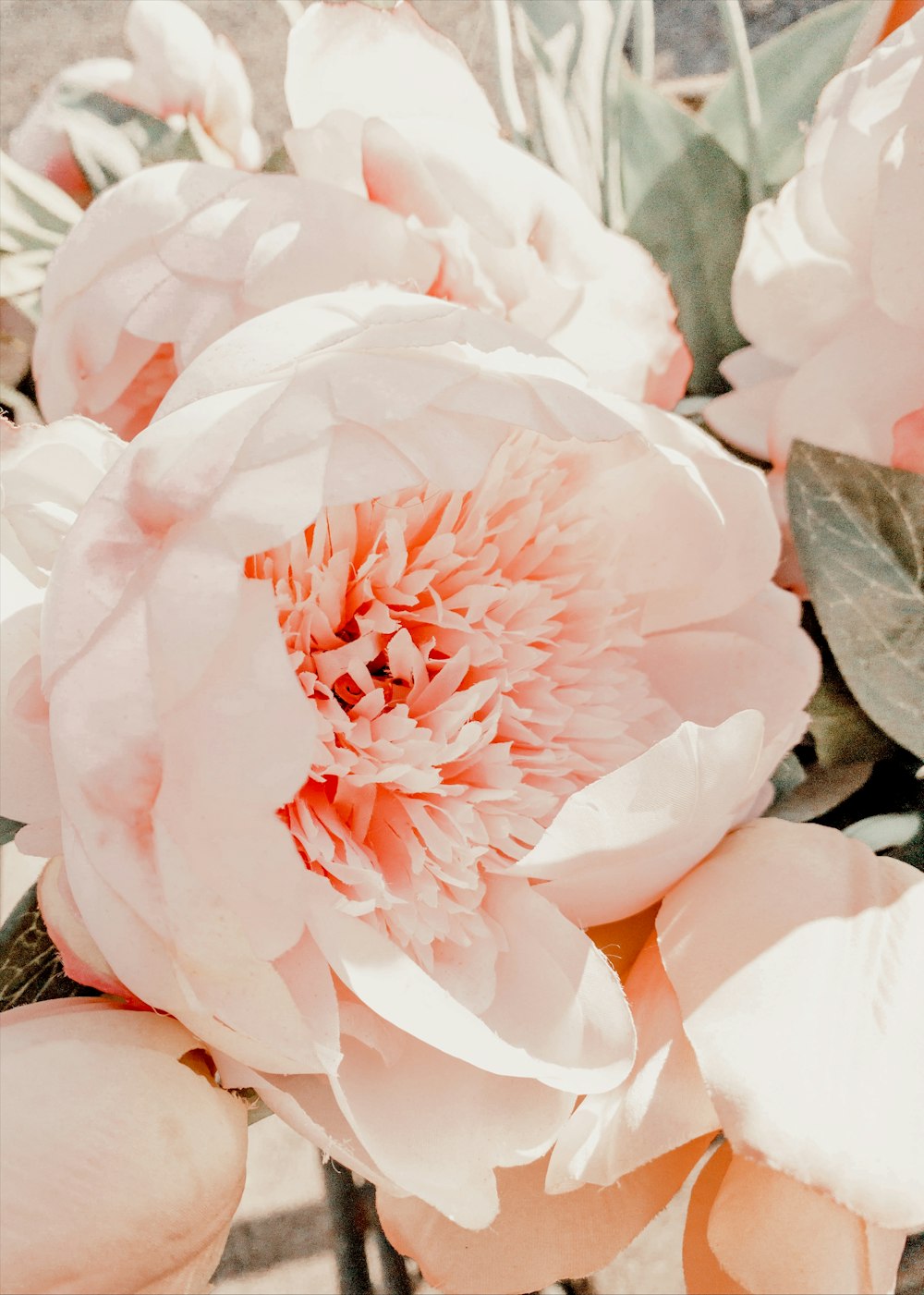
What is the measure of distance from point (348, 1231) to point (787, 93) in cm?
30

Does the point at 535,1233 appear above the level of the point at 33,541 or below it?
below

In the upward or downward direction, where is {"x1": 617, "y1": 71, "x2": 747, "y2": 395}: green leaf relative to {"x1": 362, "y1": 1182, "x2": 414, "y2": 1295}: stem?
upward

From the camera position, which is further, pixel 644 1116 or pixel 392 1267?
pixel 392 1267

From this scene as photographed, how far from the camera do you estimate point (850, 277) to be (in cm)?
20

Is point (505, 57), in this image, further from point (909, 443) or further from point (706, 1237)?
point (706, 1237)

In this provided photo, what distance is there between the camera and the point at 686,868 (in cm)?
17

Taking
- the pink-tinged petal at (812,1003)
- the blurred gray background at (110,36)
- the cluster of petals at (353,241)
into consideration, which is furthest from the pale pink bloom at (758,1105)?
the blurred gray background at (110,36)

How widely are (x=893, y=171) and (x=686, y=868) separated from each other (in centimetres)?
12

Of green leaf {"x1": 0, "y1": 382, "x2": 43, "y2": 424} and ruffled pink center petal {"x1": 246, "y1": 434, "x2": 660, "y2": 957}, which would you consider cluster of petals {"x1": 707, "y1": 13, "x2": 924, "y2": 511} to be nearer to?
ruffled pink center petal {"x1": 246, "y1": 434, "x2": 660, "y2": 957}

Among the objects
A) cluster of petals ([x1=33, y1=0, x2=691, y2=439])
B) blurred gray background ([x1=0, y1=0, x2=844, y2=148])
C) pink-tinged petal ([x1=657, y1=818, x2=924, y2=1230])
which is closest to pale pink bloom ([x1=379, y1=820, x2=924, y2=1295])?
pink-tinged petal ([x1=657, y1=818, x2=924, y2=1230])

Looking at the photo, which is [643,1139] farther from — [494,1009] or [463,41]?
[463,41]

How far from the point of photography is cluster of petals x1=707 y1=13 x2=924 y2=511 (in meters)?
0.18

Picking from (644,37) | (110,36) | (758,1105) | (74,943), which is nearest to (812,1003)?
(758,1105)

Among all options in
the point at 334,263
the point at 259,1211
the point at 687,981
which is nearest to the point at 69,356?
the point at 334,263
